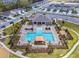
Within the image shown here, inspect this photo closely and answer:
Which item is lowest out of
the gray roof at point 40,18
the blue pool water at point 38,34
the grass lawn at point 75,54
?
the grass lawn at point 75,54

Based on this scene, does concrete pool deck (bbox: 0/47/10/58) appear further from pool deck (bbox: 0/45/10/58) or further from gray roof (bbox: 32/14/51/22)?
gray roof (bbox: 32/14/51/22)

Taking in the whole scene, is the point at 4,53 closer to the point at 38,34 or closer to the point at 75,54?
the point at 38,34

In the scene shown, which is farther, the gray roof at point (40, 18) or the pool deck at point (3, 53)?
the gray roof at point (40, 18)

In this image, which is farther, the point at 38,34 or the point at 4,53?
the point at 38,34

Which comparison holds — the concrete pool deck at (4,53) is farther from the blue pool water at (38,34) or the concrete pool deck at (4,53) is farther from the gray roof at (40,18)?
the gray roof at (40,18)

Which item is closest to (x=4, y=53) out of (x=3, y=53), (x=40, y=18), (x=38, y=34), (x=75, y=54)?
(x=3, y=53)

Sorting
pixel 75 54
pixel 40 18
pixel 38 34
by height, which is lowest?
pixel 75 54

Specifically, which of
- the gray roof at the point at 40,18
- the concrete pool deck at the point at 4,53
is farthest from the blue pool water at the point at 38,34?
the concrete pool deck at the point at 4,53

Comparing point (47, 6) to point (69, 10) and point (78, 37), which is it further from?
point (78, 37)

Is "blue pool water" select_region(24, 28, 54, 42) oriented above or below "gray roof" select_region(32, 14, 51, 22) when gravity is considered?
below

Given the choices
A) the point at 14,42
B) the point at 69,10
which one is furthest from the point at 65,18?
the point at 14,42

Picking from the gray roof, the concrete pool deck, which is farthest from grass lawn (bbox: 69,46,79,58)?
the concrete pool deck

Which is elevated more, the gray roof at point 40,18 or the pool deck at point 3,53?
the gray roof at point 40,18
